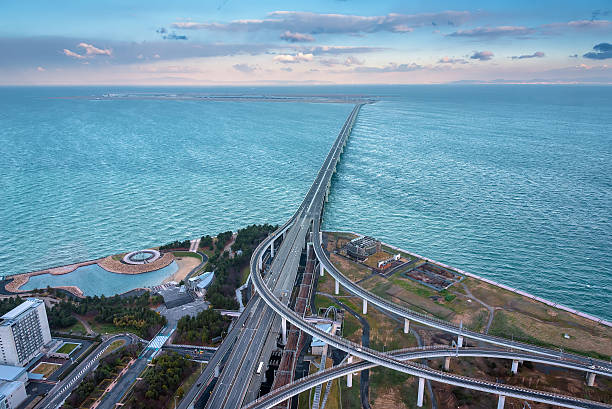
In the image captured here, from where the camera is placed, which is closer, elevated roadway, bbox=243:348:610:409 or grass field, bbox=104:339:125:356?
elevated roadway, bbox=243:348:610:409

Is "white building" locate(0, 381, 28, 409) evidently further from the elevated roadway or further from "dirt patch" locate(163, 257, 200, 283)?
"dirt patch" locate(163, 257, 200, 283)

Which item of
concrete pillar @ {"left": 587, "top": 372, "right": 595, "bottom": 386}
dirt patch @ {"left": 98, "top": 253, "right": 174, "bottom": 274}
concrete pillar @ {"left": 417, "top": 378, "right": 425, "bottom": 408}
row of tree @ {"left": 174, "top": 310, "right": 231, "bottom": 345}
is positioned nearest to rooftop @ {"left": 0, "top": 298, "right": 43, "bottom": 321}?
row of tree @ {"left": 174, "top": 310, "right": 231, "bottom": 345}

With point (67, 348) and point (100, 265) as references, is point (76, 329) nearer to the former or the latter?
point (67, 348)

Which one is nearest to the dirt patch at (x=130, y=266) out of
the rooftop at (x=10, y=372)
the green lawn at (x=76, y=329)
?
the green lawn at (x=76, y=329)

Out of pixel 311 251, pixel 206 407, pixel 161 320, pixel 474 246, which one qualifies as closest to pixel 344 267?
pixel 311 251

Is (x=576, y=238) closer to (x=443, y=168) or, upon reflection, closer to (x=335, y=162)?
(x=443, y=168)

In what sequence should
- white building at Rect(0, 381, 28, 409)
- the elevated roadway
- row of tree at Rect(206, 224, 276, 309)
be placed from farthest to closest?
row of tree at Rect(206, 224, 276, 309)
white building at Rect(0, 381, 28, 409)
the elevated roadway
